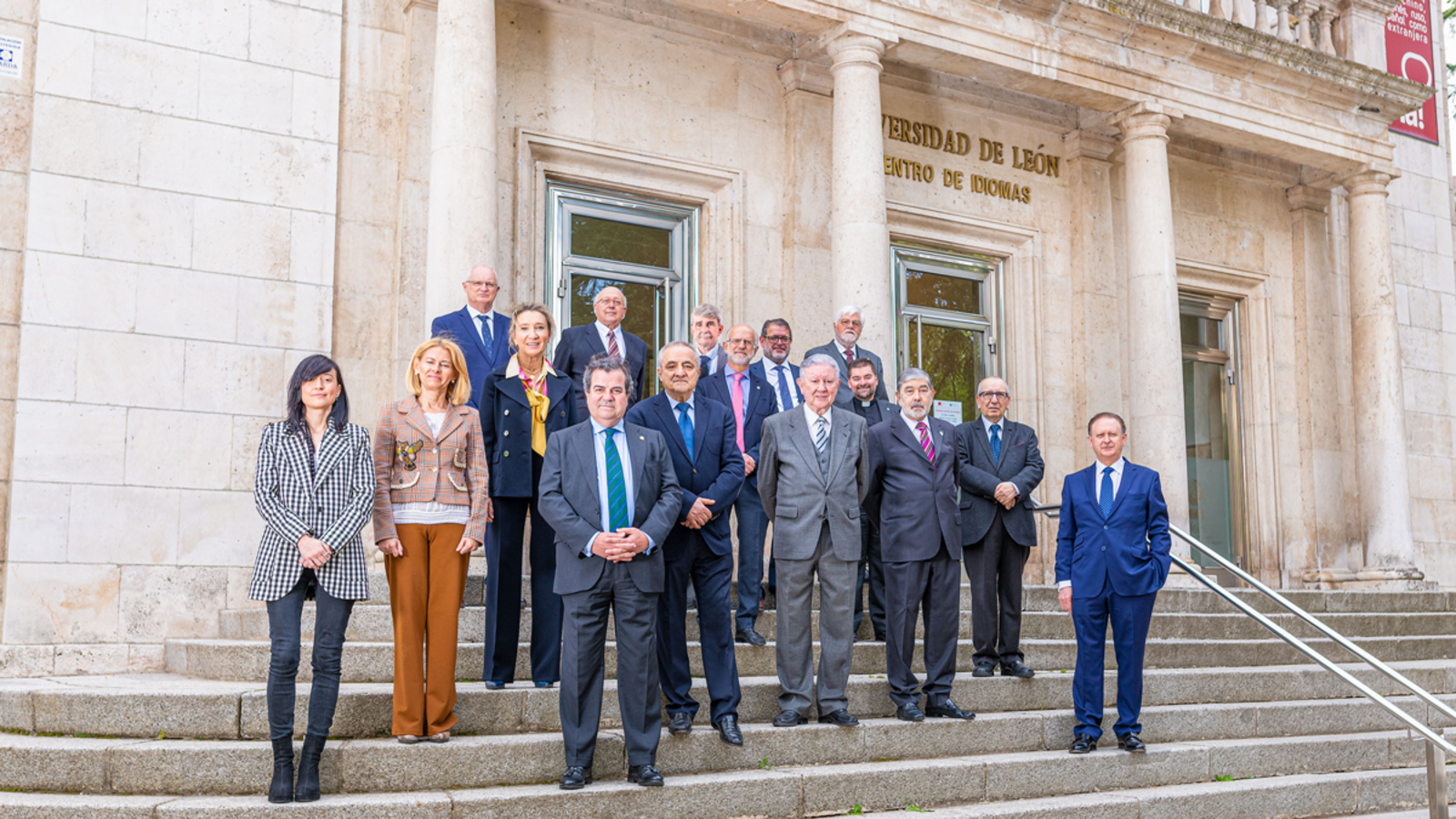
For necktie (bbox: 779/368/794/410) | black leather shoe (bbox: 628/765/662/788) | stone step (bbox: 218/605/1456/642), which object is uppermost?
necktie (bbox: 779/368/794/410)

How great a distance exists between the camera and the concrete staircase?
5090 millimetres

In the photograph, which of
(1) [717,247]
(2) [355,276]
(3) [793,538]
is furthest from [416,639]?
(1) [717,247]

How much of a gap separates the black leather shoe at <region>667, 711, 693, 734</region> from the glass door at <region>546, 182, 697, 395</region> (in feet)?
17.1

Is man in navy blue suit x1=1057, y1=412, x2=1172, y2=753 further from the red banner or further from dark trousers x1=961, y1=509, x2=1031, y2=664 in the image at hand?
the red banner

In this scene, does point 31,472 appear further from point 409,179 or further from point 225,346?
point 409,179

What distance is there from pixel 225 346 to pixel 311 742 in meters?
4.43

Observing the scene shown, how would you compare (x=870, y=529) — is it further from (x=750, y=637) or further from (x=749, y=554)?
(x=750, y=637)

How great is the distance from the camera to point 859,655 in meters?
7.35

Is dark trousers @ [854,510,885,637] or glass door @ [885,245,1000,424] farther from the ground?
glass door @ [885,245,1000,424]

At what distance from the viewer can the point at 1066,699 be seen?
7.30m

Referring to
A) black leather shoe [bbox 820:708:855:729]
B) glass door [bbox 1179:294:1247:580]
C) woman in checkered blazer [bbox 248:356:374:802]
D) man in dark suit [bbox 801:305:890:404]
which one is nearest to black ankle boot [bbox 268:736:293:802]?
woman in checkered blazer [bbox 248:356:374:802]

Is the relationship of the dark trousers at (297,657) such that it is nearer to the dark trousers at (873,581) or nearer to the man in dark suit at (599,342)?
the man in dark suit at (599,342)

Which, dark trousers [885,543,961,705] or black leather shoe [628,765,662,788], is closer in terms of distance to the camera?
black leather shoe [628,765,662,788]

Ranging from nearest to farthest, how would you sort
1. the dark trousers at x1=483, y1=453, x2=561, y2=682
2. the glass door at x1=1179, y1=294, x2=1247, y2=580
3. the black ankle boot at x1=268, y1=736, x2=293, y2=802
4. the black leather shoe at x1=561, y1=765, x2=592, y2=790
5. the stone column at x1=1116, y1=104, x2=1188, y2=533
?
the black ankle boot at x1=268, y1=736, x2=293, y2=802
the black leather shoe at x1=561, y1=765, x2=592, y2=790
the dark trousers at x1=483, y1=453, x2=561, y2=682
the stone column at x1=1116, y1=104, x2=1188, y2=533
the glass door at x1=1179, y1=294, x2=1247, y2=580
